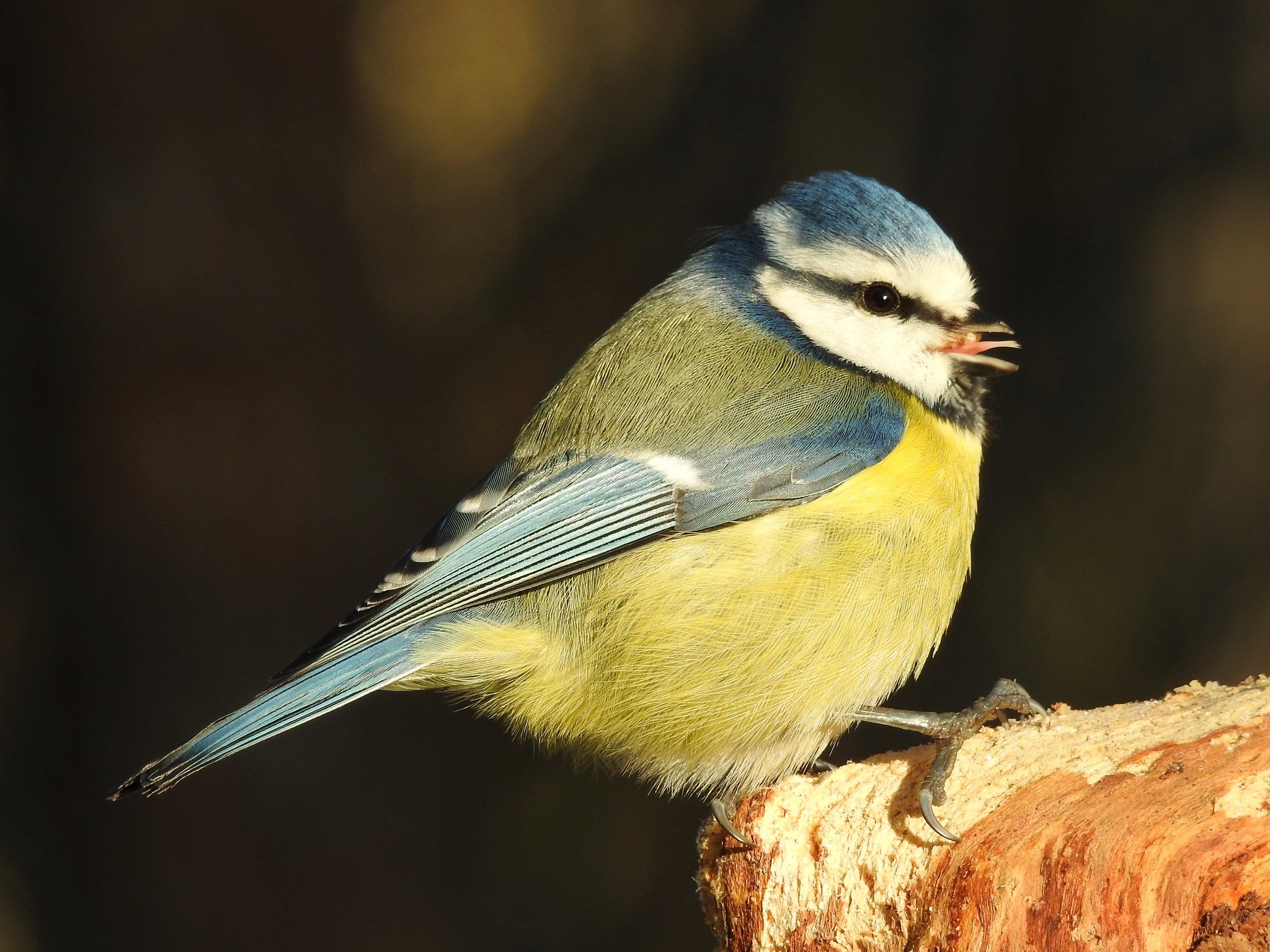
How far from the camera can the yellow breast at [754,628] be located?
1.79 m

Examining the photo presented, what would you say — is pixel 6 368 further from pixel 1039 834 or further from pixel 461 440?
pixel 1039 834

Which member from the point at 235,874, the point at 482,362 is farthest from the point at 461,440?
the point at 235,874

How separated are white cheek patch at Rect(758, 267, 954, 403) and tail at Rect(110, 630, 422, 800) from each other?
0.88m

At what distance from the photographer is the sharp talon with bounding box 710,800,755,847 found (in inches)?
63.9

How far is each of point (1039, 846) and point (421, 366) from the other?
225cm

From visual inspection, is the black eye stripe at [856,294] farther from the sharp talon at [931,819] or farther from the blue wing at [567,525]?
the sharp talon at [931,819]

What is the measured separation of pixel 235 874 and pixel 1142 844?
8.25ft

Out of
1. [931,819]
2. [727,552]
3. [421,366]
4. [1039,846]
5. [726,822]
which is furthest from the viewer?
[421,366]

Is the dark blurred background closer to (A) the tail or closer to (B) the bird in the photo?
(B) the bird

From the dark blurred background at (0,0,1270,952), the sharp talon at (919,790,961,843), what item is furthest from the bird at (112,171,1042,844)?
the dark blurred background at (0,0,1270,952)

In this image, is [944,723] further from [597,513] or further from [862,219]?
[862,219]

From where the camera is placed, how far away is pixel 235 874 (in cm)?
309

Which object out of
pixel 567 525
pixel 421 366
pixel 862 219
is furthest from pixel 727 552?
pixel 421 366

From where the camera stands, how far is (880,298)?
6.66ft
